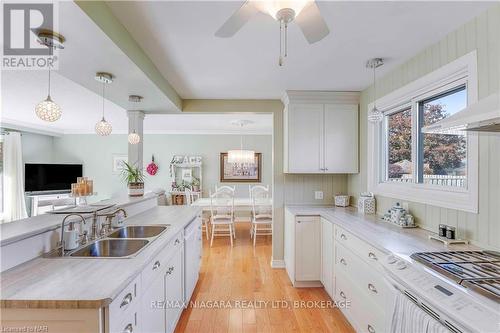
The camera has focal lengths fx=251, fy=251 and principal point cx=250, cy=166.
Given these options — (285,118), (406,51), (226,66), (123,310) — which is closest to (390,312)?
(123,310)

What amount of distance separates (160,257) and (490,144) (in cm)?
222

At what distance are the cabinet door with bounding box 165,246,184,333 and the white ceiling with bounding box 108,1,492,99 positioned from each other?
1713 mm

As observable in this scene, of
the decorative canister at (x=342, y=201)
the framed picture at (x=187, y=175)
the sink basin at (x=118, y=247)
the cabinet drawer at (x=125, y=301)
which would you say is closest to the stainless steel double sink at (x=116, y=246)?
the sink basin at (x=118, y=247)

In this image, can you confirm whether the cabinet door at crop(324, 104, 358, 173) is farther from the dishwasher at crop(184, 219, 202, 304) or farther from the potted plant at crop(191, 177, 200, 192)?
the potted plant at crop(191, 177, 200, 192)

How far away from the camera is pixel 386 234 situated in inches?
77.1

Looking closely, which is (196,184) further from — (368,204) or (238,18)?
(238,18)

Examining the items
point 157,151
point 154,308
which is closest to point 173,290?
point 154,308

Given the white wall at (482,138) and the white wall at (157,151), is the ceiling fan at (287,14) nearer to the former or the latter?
the white wall at (482,138)

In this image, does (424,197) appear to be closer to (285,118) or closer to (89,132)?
(285,118)

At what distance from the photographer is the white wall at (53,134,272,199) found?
6.78m

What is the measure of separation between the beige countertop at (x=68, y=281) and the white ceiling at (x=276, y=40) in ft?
4.89

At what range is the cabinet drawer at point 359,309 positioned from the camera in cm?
174

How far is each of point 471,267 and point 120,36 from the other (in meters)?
2.42

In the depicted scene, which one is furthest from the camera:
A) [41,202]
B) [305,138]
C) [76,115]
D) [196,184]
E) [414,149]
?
[196,184]
